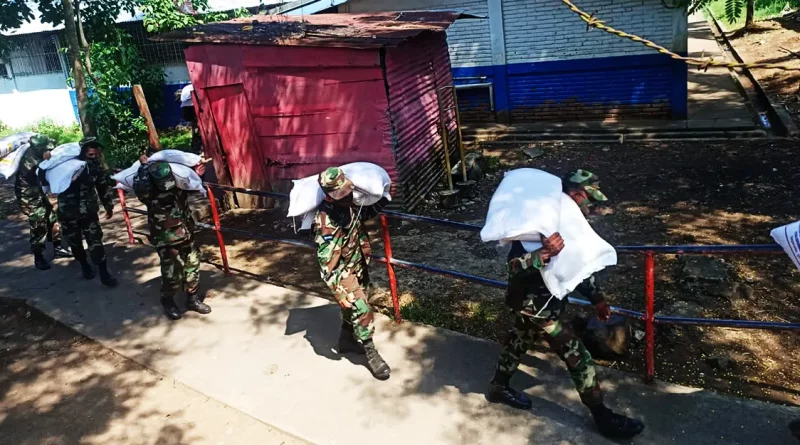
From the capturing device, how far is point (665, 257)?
5723mm

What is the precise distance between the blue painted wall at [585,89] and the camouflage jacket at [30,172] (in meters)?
7.78

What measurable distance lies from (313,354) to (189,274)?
1.45 m

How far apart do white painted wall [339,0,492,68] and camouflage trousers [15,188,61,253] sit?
7345 millimetres

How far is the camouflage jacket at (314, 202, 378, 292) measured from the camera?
402cm

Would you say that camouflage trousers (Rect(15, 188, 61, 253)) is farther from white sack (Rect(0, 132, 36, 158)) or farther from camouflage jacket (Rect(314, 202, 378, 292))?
camouflage jacket (Rect(314, 202, 378, 292))

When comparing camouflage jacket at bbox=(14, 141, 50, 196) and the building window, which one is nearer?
camouflage jacket at bbox=(14, 141, 50, 196)

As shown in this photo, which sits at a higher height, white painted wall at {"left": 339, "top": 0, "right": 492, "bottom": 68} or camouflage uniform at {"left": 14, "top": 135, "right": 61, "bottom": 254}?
white painted wall at {"left": 339, "top": 0, "right": 492, "bottom": 68}

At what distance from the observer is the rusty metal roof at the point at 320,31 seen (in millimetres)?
7199

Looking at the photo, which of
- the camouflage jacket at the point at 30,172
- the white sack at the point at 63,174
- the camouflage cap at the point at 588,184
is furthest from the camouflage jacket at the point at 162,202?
the camouflage cap at the point at 588,184

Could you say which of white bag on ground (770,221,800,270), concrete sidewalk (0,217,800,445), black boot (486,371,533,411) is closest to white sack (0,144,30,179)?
concrete sidewalk (0,217,800,445)

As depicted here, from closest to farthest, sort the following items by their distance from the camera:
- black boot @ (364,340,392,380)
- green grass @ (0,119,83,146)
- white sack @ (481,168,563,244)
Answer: white sack @ (481,168,563,244) < black boot @ (364,340,392,380) < green grass @ (0,119,83,146)

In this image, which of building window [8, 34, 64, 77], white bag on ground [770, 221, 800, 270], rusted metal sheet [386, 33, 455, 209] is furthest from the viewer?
building window [8, 34, 64, 77]

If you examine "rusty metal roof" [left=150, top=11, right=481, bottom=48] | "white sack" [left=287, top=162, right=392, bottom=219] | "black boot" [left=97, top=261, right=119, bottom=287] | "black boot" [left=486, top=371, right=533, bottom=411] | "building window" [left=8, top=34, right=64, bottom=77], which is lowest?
"black boot" [left=486, top=371, right=533, bottom=411]

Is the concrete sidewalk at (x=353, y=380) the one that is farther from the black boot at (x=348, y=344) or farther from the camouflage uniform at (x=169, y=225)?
the camouflage uniform at (x=169, y=225)
